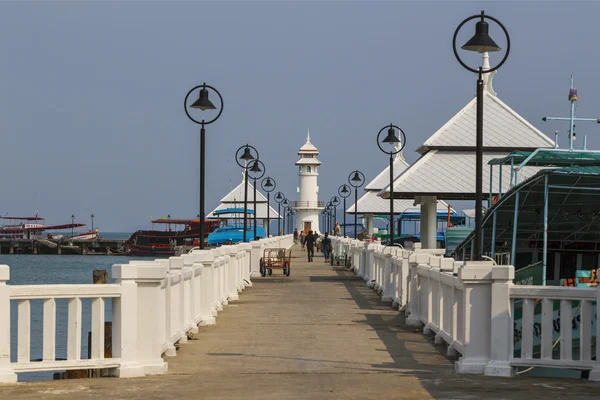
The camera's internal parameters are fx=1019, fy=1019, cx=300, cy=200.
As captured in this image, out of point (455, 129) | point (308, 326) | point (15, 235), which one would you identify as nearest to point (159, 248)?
point (15, 235)

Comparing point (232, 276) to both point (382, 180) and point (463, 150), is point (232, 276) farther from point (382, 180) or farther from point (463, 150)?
point (382, 180)

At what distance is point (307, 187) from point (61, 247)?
3314 centimetres

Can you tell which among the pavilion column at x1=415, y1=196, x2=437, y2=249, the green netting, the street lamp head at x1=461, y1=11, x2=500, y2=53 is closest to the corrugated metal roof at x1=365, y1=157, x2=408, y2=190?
the pavilion column at x1=415, y1=196, x2=437, y2=249

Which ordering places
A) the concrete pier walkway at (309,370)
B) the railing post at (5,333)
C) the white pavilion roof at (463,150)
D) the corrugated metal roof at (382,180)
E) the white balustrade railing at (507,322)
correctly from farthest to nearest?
the corrugated metal roof at (382,180), the white pavilion roof at (463,150), the white balustrade railing at (507,322), the railing post at (5,333), the concrete pier walkway at (309,370)

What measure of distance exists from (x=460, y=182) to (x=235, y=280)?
13.6 meters

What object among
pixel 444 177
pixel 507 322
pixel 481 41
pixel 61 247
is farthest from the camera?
pixel 61 247

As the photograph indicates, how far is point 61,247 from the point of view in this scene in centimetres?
13300

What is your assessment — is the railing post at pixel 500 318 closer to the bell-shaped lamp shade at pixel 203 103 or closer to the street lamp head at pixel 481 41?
the street lamp head at pixel 481 41

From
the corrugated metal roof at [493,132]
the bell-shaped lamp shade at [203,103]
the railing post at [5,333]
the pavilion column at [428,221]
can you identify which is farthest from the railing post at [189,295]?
the corrugated metal roof at [493,132]

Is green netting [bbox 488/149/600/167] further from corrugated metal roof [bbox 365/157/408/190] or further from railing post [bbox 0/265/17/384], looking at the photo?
corrugated metal roof [bbox 365/157/408/190]

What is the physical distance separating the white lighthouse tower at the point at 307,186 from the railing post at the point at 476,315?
121 m

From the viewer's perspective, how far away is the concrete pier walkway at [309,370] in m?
11.0

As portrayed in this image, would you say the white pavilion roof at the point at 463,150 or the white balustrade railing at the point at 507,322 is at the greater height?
the white pavilion roof at the point at 463,150

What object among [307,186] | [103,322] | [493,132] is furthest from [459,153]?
[307,186]
